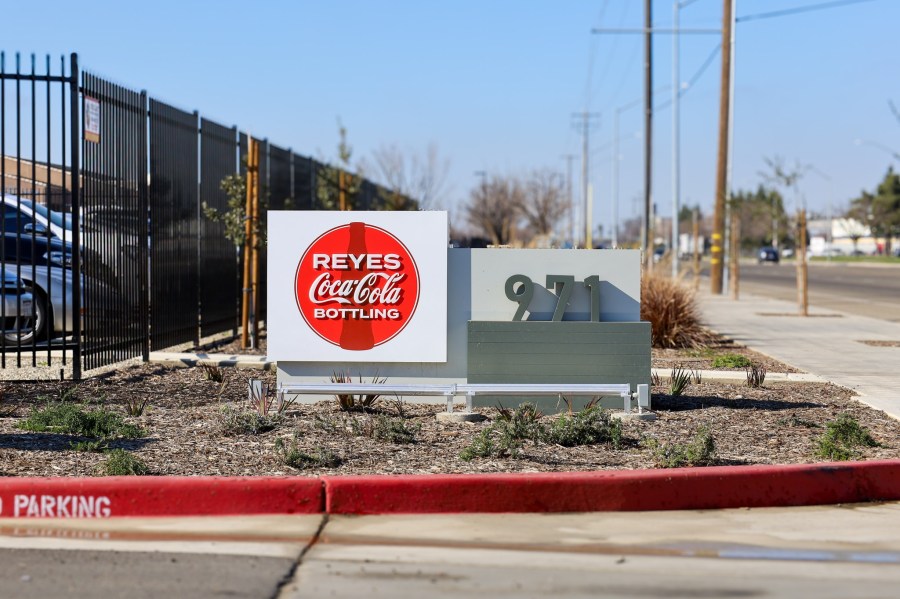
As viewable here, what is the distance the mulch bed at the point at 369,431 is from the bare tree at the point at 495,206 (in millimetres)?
51514

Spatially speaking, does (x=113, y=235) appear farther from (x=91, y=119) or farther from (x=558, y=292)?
(x=558, y=292)

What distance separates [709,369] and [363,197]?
1945 centimetres

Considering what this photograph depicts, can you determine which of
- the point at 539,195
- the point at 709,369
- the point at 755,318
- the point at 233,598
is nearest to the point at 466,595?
the point at 233,598

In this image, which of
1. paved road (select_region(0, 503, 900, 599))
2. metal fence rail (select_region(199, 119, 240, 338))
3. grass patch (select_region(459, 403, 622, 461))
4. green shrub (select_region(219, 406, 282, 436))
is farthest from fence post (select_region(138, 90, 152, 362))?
paved road (select_region(0, 503, 900, 599))

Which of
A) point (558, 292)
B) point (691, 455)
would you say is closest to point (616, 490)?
point (691, 455)

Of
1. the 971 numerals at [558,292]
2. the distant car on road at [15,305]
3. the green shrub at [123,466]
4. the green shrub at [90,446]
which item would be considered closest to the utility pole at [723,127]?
the distant car on road at [15,305]

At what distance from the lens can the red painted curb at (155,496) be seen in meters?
6.84

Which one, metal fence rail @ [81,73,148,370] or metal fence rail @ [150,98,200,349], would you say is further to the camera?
metal fence rail @ [150,98,200,349]

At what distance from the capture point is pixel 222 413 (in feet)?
31.1

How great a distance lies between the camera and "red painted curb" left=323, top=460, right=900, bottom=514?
7.00m

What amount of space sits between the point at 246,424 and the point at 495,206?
59225 mm

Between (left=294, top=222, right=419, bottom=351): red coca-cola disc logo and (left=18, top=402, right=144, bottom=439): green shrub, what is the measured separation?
6.59ft

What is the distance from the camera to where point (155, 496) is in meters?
6.88

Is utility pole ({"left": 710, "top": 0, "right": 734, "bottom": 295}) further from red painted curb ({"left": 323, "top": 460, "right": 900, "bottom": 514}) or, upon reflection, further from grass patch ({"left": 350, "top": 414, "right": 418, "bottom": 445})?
red painted curb ({"left": 323, "top": 460, "right": 900, "bottom": 514})
